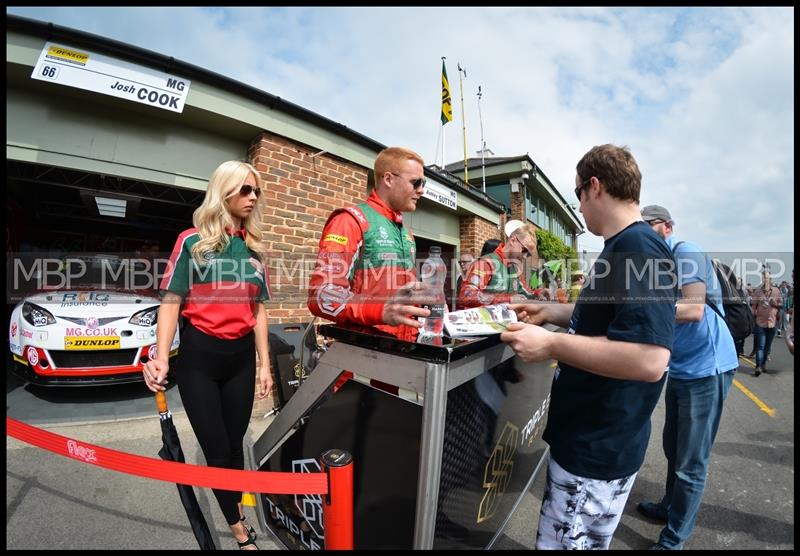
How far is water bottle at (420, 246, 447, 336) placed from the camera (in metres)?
1.35

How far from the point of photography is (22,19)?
3215 mm

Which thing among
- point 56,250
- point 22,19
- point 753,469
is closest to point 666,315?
point 753,469

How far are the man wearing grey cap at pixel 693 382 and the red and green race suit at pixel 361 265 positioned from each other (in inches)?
63.8

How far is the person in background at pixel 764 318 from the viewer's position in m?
7.16

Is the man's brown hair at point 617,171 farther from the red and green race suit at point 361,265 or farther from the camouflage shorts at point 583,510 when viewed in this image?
the camouflage shorts at point 583,510

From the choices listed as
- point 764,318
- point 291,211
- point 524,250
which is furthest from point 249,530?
point 764,318

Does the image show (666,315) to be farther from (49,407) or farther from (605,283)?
(49,407)

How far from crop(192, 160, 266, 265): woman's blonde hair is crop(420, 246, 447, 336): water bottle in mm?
1201

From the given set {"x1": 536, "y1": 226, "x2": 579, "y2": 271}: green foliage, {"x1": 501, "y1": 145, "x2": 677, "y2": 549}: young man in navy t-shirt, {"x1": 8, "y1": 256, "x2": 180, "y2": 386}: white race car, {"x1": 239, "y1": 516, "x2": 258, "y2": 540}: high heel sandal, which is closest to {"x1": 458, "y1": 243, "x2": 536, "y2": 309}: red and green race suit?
{"x1": 501, "y1": 145, "x2": 677, "y2": 549}: young man in navy t-shirt

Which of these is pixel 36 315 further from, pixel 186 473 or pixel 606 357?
pixel 606 357

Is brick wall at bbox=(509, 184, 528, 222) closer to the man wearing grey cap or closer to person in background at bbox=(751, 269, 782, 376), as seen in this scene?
person in background at bbox=(751, 269, 782, 376)

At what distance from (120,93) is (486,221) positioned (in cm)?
770

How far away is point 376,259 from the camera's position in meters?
1.85

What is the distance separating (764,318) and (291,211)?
9.48 m
